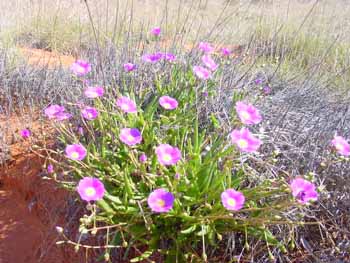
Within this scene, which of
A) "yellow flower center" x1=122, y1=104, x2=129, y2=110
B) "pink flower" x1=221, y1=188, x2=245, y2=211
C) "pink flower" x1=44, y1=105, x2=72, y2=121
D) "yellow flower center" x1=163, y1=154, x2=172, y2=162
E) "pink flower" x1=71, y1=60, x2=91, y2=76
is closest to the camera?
"pink flower" x1=221, y1=188, x2=245, y2=211

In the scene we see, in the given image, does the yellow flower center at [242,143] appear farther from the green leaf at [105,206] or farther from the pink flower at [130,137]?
the green leaf at [105,206]

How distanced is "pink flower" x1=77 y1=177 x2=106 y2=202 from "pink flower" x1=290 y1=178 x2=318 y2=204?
2.05ft

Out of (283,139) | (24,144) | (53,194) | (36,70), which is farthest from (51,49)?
(283,139)

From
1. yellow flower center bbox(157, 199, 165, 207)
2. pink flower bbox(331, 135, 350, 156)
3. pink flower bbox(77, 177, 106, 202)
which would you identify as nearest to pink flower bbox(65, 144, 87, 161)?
pink flower bbox(77, 177, 106, 202)

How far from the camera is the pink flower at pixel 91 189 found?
4.11 feet

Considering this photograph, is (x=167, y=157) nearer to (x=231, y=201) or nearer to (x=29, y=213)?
(x=231, y=201)

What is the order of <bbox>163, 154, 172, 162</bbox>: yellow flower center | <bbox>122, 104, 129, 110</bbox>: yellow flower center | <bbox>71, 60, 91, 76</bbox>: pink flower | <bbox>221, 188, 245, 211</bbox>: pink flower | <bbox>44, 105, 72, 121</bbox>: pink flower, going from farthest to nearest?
<bbox>71, 60, 91, 76</bbox>: pink flower
<bbox>44, 105, 72, 121</bbox>: pink flower
<bbox>122, 104, 129, 110</bbox>: yellow flower center
<bbox>163, 154, 172, 162</bbox>: yellow flower center
<bbox>221, 188, 245, 211</bbox>: pink flower

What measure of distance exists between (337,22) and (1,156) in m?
4.89

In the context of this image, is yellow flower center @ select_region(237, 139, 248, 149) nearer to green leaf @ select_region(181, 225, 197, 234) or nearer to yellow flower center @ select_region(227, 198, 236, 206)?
yellow flower center @ select_region(227, 198, 236, 206)

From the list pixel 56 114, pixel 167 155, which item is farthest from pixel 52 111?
pixel 167 155

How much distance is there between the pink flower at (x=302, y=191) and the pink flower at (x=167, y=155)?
39 cm

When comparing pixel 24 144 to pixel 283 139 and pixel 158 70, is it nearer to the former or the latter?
pixel 158 70

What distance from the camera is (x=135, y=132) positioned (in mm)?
1407

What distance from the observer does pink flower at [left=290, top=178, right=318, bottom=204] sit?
4.01 feet
